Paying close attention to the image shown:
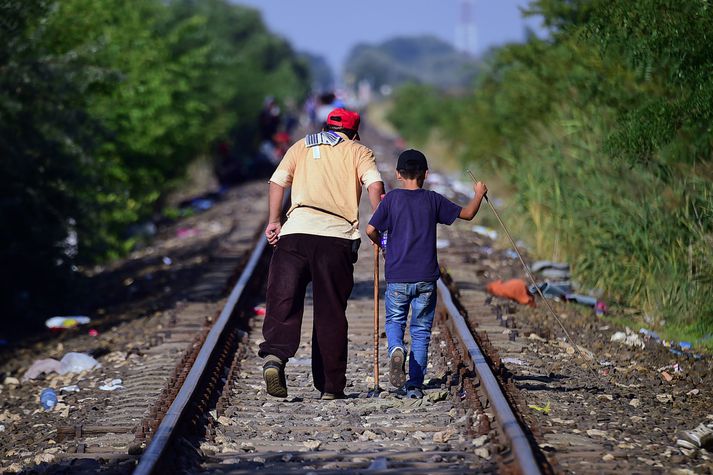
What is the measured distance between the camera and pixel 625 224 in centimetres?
1261

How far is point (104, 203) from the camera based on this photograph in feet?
57.8

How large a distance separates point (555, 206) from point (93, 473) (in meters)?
9.59

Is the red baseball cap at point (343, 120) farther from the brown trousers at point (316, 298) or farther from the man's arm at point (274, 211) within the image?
the brown trousers at point (316, 298)

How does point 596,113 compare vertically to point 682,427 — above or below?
above

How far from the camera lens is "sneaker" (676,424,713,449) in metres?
6.92

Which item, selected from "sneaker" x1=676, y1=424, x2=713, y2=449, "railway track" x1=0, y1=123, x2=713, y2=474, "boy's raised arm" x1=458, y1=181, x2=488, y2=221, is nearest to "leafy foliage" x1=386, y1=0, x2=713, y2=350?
"railway track" x1=0, y1=123, x2=713, y2=474

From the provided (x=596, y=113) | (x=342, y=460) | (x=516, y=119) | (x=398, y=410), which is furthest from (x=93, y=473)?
(x=516, y=119)

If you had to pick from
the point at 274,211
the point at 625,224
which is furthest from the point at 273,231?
the point at 625,224

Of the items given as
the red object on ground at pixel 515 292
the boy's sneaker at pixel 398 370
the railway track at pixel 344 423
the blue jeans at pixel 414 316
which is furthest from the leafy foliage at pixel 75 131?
the boy's sneaker at pixel 398 370

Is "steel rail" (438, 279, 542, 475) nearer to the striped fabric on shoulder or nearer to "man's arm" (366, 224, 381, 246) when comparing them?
"man's arm" (366, 224, 381, 246)

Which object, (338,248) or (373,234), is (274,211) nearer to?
(338,248)

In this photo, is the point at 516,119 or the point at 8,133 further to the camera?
the point at 516,119

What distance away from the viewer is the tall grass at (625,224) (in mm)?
11305

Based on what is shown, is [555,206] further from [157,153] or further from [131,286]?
[157,153]
